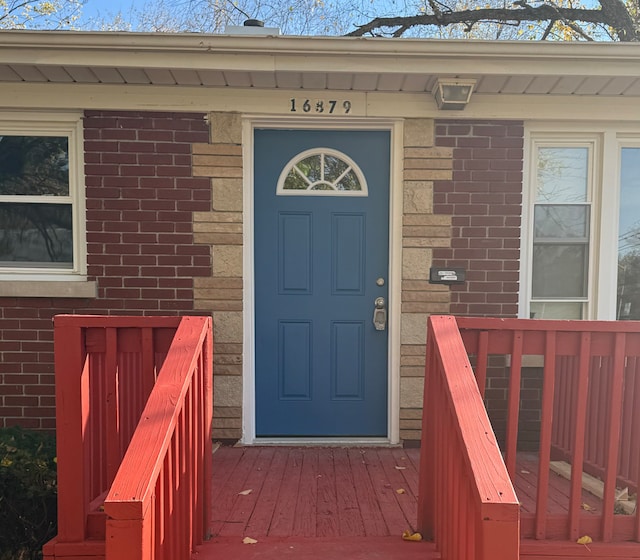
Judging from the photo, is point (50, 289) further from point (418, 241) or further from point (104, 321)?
point (418, 241)

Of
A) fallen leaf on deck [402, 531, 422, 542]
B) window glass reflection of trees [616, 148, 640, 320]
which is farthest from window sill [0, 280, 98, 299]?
window glass reflection of trees [616, 148, 640, 320]

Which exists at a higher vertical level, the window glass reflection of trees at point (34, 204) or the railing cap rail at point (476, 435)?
the window glass reflection of trees at point (34, 204)

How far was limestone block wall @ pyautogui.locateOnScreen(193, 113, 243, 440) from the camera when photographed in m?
3.46

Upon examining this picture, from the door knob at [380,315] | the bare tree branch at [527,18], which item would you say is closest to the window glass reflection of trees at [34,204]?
the door knob at [380,315]

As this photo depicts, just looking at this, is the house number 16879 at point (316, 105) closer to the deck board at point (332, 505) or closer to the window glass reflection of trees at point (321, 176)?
the window glass reflection of trees at point (321, 176)

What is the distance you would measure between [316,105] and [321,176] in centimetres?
51

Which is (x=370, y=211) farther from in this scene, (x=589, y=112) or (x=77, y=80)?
(x=77, y=80)

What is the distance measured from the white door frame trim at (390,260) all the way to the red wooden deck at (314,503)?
20 centimetres

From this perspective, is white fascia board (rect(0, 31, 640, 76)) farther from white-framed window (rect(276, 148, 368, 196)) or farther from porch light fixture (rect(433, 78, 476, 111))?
white-framed window (rect(276, 148, 368, 196))

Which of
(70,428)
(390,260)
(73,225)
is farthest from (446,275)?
(73,225)

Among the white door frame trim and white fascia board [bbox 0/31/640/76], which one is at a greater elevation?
white fascia board [bbox 0/31/640/76]

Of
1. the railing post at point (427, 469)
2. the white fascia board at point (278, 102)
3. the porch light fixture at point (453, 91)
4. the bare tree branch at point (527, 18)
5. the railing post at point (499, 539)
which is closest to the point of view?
the railing post at point (499, 539)

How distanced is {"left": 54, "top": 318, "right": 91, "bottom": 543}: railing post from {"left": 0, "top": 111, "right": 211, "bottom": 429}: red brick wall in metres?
1.42

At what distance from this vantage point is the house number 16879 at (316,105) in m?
3.44
